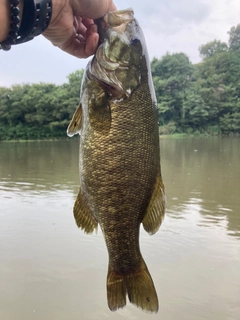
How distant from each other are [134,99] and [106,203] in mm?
511

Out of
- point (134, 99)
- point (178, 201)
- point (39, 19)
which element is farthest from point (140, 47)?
point (178, 201)

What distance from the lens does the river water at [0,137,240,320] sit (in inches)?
167

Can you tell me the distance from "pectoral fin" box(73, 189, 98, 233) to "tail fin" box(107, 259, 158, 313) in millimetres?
260

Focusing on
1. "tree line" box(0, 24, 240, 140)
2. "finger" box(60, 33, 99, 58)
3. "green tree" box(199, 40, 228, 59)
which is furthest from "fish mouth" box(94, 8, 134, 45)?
"green tree" box(199, 40, 228, 59)

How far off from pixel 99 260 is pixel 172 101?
4436 centimetres

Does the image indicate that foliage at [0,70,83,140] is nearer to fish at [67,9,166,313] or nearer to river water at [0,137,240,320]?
river water at [0,137,240,320]

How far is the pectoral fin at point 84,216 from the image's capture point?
175 cm

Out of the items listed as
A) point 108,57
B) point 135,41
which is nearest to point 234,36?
point 135,41

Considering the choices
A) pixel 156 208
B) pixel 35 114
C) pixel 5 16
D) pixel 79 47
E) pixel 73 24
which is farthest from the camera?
pixel 35 114

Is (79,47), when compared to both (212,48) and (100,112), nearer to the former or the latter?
(100,112)

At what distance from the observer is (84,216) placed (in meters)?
1.76

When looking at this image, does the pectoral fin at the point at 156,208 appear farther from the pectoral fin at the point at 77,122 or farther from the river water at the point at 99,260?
the river water at the point at 99,260

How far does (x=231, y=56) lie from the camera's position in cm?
5591

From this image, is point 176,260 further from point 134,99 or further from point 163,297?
point 134,99
